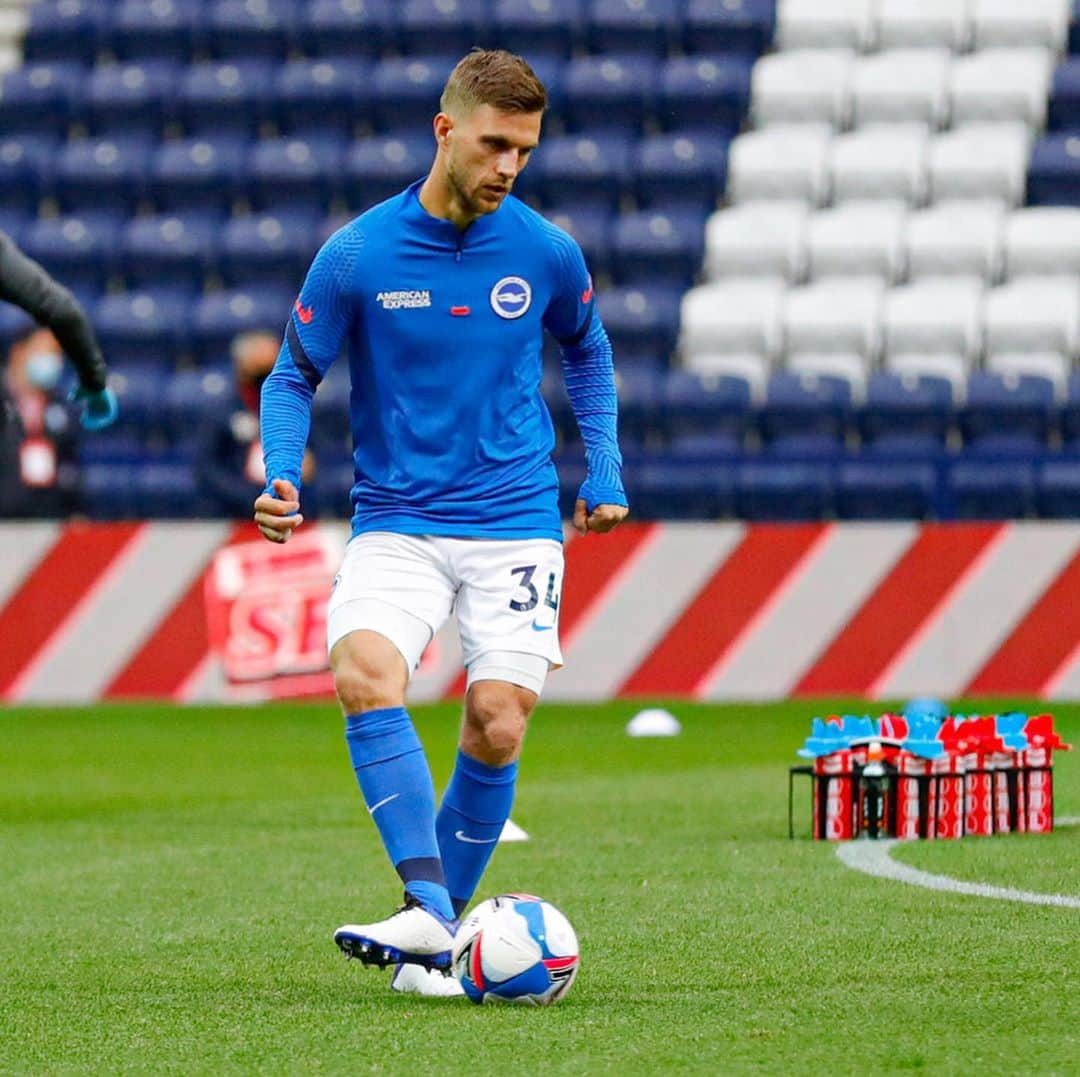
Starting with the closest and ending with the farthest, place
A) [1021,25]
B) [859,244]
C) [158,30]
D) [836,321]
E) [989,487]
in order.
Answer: [989,487] < [836,321] < [859,244] < [1021,25] < [158,30]

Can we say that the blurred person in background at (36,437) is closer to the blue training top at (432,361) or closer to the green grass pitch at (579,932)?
the green grass pitch at (579,932)

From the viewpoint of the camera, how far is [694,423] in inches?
706

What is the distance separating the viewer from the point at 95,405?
6.65m

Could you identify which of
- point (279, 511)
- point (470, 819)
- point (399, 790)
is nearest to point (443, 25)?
point (470, 819)

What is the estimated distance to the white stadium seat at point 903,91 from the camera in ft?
68.9

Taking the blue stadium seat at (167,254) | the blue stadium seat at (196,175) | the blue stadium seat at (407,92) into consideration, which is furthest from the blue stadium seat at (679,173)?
the blue stadium seat at (167,254)

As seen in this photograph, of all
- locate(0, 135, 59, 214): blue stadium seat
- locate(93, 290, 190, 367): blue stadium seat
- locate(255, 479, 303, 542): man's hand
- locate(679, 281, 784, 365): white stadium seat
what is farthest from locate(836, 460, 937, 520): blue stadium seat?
locate(255, 479, 303, 542): man's hand

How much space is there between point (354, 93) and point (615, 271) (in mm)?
3305

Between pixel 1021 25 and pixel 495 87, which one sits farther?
pixel 1021 25

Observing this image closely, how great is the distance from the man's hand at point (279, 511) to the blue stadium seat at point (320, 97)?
1665 centimetres

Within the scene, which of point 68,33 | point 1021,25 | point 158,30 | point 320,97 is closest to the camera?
point 1021,25

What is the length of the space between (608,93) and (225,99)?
348 centimetres

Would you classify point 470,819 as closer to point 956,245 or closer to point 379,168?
point 956,245

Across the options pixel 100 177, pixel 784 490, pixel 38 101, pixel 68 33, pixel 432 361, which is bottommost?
pixel 784 490
